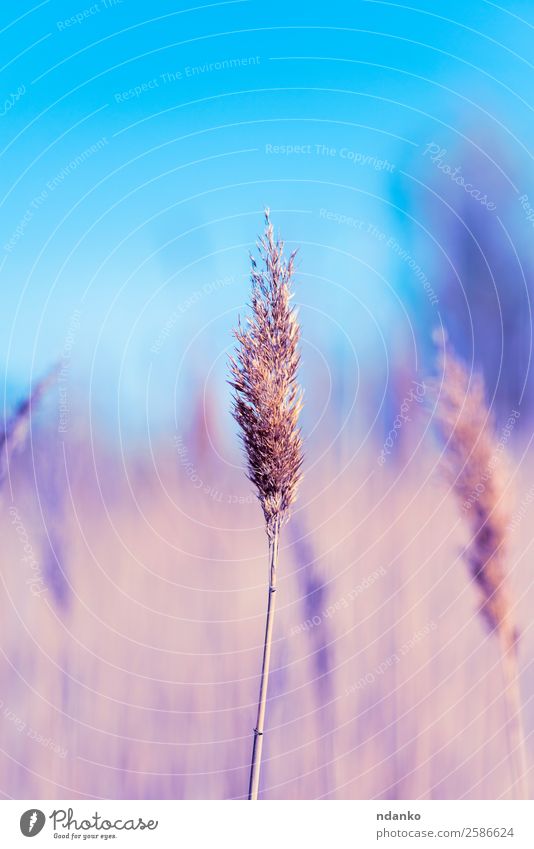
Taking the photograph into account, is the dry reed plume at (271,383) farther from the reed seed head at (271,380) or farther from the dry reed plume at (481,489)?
the dry reed plume at (481,489)

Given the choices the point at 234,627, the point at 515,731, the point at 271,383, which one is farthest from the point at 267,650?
the point at 515,731

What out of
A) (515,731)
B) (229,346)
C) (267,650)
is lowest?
(515,731)

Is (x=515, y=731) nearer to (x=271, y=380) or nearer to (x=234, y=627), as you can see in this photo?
(x=234, y=627)

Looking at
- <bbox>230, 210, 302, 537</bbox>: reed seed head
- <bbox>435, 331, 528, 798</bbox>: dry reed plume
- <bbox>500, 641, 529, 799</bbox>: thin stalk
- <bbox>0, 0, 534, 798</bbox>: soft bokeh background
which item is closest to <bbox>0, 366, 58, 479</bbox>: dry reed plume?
<bbox>0, 0, 534, 798</bbox>: soft bokeh background

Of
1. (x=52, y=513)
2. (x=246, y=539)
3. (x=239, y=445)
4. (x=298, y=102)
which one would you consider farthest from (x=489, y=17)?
(x=52, y=513)

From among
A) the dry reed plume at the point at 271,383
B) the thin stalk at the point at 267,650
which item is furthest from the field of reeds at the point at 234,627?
the dry reed plume at the point at 271,383

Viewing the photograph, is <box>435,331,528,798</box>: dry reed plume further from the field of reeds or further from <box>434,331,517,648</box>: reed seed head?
the field of reeds

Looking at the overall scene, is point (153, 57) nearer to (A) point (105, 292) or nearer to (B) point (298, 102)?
(B) point (298, 102)

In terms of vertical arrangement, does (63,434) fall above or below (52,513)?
above
